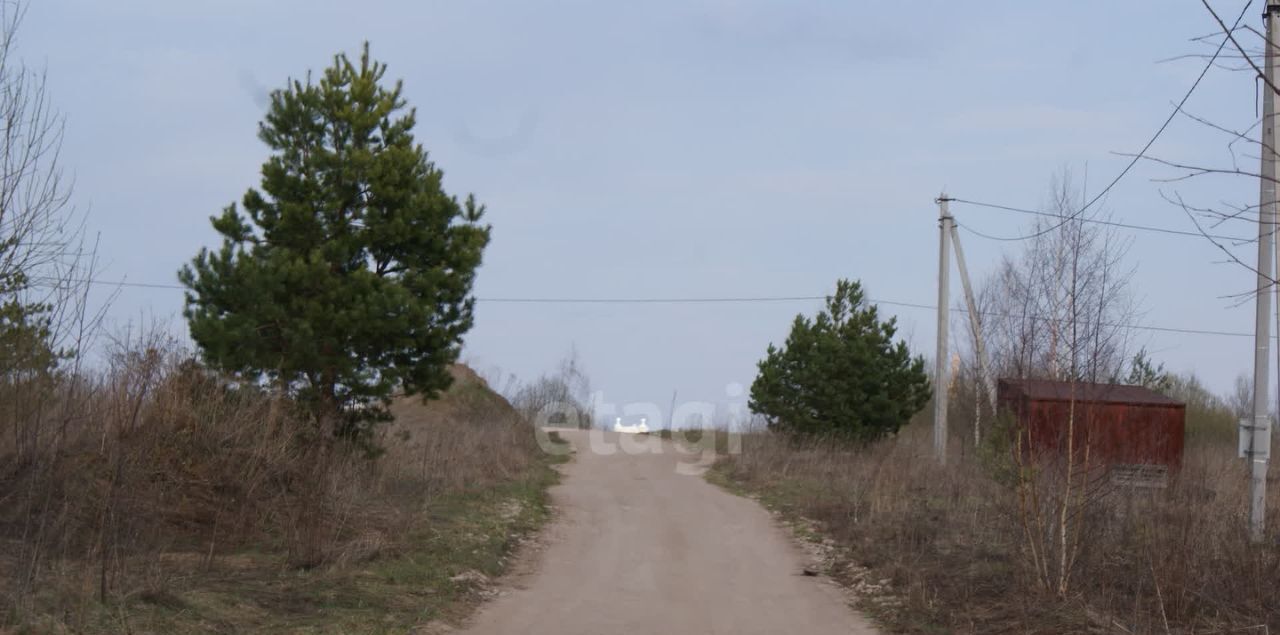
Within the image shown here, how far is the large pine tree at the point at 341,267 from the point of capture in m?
16.2

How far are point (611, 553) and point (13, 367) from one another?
7842 millimetres

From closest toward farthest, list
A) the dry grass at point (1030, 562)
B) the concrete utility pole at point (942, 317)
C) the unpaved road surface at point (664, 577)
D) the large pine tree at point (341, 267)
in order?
the dry grass at point (1030, 562) < the unpaved road surface at point (664, 577) < the large pine tree at point (341, 267) < the concrete utility pole at point (942, 317)

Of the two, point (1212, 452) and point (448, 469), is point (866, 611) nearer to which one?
point (448, 469)

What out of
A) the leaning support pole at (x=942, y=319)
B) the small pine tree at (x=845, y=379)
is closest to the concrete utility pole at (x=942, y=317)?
the leaning support pole at (x=942, y=319)

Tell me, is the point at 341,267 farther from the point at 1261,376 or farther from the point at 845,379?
the point at 845,379

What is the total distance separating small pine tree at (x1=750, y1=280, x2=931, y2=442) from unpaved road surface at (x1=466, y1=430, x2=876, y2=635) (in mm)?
8384

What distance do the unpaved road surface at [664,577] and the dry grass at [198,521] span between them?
879mm

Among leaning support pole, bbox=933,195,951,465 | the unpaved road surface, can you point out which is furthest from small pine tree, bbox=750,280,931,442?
the unpaved road surface

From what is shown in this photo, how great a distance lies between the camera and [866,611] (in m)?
11.0

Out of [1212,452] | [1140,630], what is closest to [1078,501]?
[1140,630]

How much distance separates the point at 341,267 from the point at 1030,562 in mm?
11192

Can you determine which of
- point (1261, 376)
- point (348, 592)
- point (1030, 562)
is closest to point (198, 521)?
point (348, 592)

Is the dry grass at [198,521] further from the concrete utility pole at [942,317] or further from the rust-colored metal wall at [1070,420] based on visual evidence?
the concrete utility pole at [942,317]

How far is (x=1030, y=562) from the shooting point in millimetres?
10852
